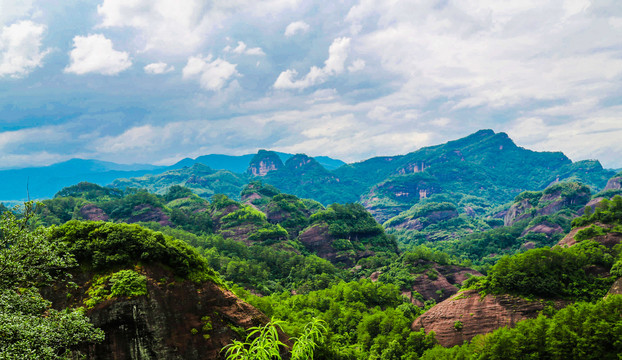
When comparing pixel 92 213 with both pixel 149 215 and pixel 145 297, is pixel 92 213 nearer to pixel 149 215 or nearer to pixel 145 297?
pixel 149 215

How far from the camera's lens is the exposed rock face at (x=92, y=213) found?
357 ft

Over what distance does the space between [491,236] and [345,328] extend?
106260 mm

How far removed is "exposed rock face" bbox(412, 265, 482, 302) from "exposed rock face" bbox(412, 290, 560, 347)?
2792 cm

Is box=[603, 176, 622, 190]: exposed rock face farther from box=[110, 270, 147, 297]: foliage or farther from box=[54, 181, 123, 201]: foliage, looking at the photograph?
box=[54, 181, 123, 201]: foliage

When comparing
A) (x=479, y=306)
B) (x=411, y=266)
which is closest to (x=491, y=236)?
(x=411, y=266)

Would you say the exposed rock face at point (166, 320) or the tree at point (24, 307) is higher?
Answer: the tree at point (24, 307)

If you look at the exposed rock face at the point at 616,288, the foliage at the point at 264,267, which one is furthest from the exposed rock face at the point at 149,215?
the exposed rock face at the point at 616,288

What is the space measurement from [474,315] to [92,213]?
115627 mm

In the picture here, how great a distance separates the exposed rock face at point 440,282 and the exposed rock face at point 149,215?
284 ft

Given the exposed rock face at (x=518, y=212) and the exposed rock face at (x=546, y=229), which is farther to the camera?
the exposed rock face at (x=518, y=212)

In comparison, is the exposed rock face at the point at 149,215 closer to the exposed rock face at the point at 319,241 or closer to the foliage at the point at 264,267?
the foliage at the point at 264,267

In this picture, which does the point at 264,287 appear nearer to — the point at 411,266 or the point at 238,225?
the point at 411,266

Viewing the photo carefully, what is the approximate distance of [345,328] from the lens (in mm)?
52656

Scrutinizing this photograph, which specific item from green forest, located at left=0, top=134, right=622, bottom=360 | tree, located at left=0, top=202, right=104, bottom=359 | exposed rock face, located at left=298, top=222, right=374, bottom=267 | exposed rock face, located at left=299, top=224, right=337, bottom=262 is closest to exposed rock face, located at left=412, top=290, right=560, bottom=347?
green forest, located at left=0, top=134, right=622, bottom=360
